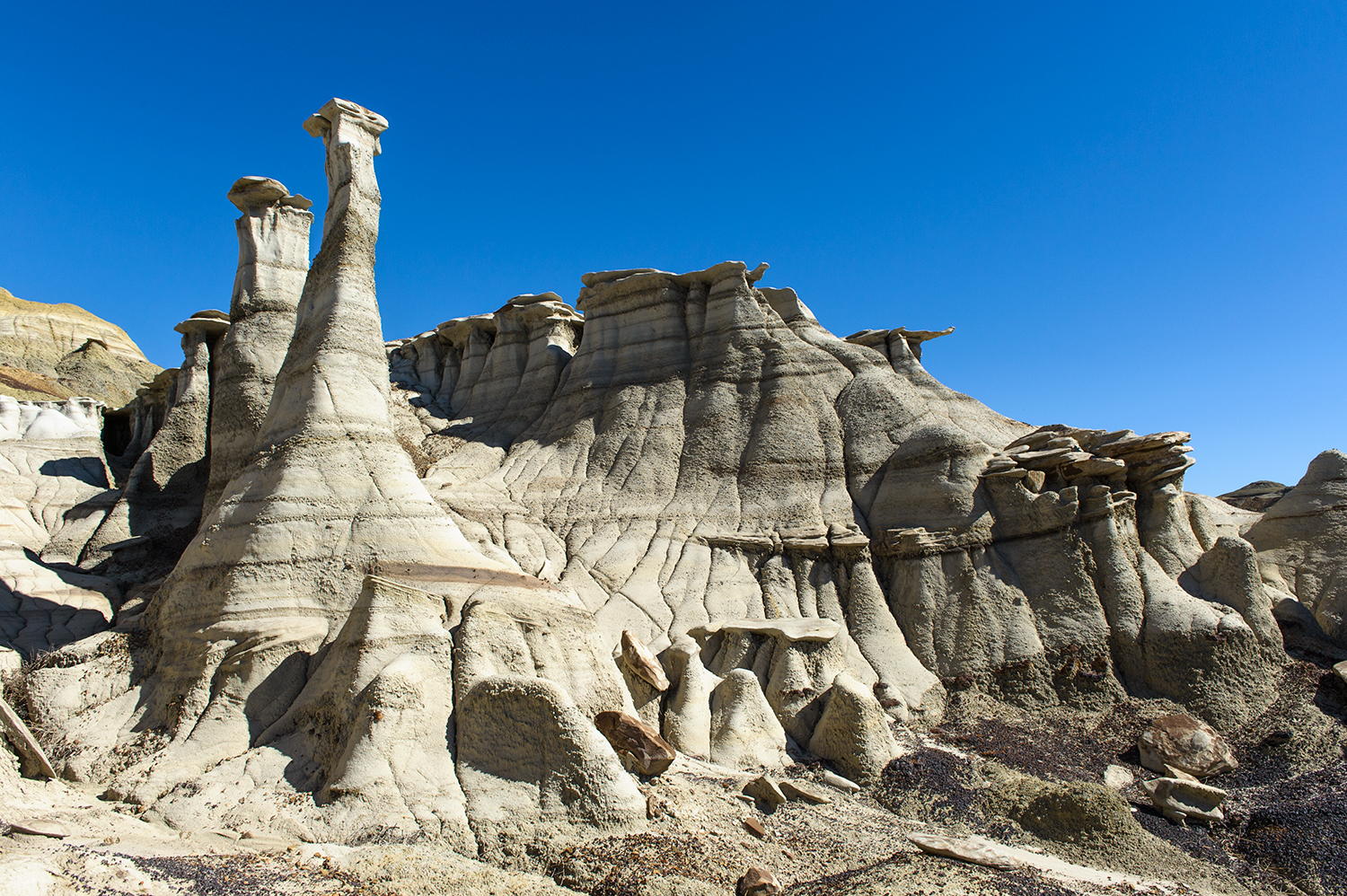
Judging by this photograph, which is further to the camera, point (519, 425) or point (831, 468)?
point (519, 425)

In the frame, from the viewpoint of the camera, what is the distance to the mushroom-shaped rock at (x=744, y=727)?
1051 centimetres

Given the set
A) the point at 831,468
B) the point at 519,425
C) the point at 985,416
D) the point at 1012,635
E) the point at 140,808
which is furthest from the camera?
the point at 519,425

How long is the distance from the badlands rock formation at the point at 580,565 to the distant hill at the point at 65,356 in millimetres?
27124

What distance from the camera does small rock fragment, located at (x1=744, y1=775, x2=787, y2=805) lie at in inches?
338

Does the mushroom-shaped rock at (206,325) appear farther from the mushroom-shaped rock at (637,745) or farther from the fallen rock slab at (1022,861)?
the fallen rock slab at (1022,861)

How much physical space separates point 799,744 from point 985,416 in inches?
484

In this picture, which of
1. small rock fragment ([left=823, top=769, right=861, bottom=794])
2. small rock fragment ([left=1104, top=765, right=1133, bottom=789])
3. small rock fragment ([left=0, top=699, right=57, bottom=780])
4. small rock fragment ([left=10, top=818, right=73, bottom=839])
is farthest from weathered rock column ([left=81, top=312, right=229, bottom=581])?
small rock fragment ([left=1104, top=765, right=1133, bottom=789])

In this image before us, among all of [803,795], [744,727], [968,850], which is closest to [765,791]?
[803,795]

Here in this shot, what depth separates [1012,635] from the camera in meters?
14.4

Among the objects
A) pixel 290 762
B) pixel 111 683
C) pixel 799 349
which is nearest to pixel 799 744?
pixel 290 762

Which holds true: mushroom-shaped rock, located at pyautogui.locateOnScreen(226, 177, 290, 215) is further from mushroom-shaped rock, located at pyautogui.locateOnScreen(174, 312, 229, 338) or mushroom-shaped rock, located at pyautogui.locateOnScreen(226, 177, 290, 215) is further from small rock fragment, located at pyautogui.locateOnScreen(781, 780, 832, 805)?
small rock fragment, located at pyautogui.locateOnScreen(781, 780, 832, 805)

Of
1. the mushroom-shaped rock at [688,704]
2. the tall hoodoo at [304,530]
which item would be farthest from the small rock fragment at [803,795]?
the tall hoodoo at [304,530]

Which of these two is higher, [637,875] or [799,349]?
[799,349]

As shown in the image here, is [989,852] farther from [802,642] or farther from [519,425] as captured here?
[519,425]
